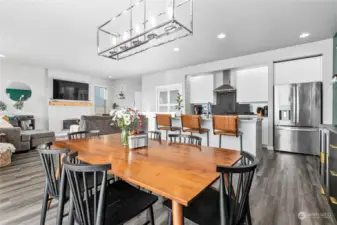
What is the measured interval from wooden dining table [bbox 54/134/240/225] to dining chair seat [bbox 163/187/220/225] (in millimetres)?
215

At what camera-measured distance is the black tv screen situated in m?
6.99

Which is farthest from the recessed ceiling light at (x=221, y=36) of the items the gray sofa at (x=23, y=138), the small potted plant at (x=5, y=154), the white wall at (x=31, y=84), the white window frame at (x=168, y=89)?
the white wall at (x=31, y=84)

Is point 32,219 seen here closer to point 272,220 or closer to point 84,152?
point 84,152

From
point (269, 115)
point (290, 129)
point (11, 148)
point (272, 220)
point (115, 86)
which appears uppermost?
point (115, 86)

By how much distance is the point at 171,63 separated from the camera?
583 cm

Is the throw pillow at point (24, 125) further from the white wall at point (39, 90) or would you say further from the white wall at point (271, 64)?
the white wall at point (271, 64)

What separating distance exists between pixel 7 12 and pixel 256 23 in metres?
4.45

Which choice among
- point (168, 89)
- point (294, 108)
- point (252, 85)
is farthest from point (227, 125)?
point (168, 89)

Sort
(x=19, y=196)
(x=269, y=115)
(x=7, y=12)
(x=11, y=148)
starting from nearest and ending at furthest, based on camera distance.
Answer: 1. (x=19, y=196)
2. (x=7, y=12)
3. (x=11, y=148)
4. (x=269, y=115)

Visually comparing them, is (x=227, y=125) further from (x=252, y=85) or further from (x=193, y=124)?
(x=252, y=85)

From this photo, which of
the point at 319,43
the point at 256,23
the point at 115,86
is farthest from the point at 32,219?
the point at 115,86

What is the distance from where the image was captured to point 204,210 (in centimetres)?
111

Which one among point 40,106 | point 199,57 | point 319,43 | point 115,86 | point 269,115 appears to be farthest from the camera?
point 115,86

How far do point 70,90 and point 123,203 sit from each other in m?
7.61
